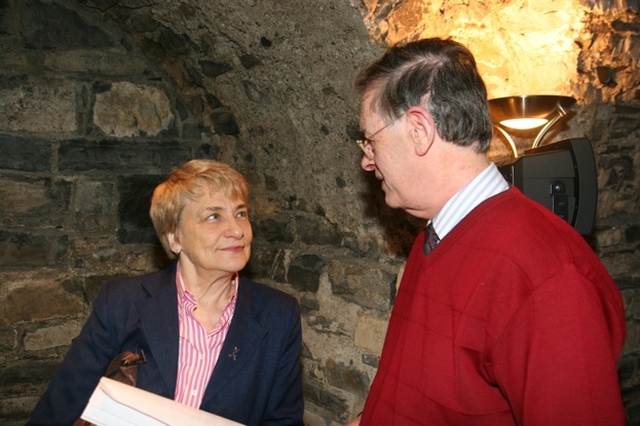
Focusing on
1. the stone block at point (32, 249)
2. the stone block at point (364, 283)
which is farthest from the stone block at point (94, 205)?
the stone block at point (364, 283)

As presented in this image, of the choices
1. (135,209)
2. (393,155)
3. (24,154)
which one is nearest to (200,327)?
(393,155)

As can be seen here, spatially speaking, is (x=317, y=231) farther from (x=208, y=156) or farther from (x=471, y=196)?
(x=471, y=196)

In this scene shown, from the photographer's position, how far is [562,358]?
107 centimetres

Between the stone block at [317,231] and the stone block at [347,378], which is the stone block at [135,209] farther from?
the stone block at [347,378]

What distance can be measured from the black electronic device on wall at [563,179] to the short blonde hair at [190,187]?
86cm

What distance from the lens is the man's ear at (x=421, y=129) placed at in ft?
4.33

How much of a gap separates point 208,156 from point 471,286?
2608 mm

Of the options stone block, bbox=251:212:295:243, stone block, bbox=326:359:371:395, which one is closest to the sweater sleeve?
stone block, bbox=326:359:371:395

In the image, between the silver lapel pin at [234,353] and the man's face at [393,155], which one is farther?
the silver lapel pin at [234,353]

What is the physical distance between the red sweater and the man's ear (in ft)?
0.54

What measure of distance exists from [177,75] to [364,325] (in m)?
1.57

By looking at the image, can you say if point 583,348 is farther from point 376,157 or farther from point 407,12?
point 407,12

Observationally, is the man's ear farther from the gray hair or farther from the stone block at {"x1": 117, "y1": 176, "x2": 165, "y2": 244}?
the stone block at {"x1": 117, "y1": 176, "x2": 165, "y2": 244}

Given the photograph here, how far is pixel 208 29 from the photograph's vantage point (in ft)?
9.36
